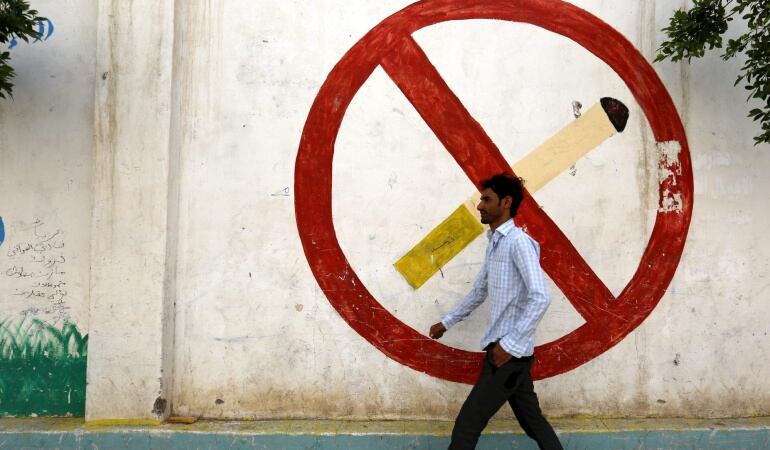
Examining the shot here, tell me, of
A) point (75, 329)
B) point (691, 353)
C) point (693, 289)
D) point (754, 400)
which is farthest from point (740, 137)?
point (75, 329)

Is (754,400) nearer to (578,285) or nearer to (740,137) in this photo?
(578,285)

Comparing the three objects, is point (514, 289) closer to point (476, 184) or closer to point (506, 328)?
point (506, 328)

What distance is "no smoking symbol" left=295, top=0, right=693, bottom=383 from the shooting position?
3.34 m

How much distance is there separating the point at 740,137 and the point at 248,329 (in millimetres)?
2843

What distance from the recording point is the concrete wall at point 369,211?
335 cm

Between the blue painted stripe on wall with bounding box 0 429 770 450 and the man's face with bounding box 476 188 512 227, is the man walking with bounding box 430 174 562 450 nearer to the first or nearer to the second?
the man's face with bounding box 476 188 512 227

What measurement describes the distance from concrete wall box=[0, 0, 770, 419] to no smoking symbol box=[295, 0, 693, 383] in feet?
0.08

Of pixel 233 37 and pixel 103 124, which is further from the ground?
pixel 233 37

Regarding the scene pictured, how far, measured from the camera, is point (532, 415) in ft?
8.61

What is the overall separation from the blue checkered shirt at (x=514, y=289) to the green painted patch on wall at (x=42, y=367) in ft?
7.25

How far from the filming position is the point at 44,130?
11.0ft

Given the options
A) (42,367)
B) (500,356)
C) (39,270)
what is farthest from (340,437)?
(39,270)

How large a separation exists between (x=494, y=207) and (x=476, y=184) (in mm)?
778

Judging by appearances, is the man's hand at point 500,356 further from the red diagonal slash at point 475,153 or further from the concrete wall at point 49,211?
the concrete wall at point 49,211
